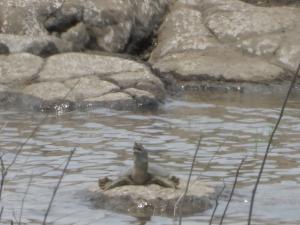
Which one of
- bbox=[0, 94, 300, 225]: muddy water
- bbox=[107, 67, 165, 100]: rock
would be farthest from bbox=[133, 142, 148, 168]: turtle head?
bbox=[107, 67, 165, 100]: rock

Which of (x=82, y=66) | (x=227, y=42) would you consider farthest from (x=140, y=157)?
(x=227, y=42)

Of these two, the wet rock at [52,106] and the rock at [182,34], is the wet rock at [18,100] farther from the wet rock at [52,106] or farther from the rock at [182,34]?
the rock at [182,34]

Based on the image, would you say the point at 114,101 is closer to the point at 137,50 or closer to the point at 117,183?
the point at 137,50

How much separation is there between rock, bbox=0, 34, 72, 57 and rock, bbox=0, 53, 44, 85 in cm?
25

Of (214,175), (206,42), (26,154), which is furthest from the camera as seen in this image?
(206,42)

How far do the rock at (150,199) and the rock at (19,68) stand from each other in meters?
4.09

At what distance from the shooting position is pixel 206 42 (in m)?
12.3

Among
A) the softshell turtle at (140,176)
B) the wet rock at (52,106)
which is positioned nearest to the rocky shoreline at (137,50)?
the wet rock at (52,106)

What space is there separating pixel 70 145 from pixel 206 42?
13.5ft

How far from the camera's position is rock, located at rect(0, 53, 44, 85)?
10.6 metres

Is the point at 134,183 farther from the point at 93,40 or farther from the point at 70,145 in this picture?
the point at 93,40

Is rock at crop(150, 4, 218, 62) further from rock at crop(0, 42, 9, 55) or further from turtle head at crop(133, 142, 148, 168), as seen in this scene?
turtle head at crop(133, 142, 148, 168)

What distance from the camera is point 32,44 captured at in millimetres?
11320

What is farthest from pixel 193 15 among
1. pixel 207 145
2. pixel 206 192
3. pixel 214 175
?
pixel 206 192
